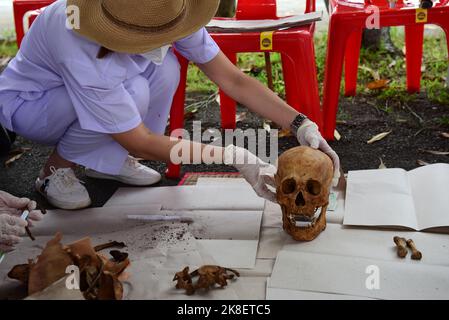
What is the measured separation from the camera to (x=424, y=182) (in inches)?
99.3

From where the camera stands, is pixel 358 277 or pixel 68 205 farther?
pixel 68 205

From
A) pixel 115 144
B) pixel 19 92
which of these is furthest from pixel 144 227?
pixel 19 92

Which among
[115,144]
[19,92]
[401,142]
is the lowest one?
[401,142]

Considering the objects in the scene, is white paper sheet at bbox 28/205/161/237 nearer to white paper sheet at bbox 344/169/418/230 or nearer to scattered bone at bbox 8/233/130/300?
scattered bone at bbox 8/233/130/300

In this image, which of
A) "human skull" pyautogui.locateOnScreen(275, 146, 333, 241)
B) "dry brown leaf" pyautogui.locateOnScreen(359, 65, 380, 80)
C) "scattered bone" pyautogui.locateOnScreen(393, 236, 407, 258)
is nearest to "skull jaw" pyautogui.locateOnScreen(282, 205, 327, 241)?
"human skull" pyautogui.locateOnScreen(275, 146, 333, 241)

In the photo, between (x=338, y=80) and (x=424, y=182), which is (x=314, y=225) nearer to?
(x=424, y=182)

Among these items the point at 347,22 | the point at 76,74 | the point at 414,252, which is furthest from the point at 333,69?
the point at 76,74

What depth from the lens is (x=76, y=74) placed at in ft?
7.16

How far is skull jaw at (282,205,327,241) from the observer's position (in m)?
2.18

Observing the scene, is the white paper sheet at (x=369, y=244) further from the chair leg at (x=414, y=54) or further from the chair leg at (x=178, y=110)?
the chair leg at (x=414, y=54)

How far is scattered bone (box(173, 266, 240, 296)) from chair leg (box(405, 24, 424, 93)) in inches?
82.1

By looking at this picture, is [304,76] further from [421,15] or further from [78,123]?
[78,123]

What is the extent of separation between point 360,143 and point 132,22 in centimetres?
154
